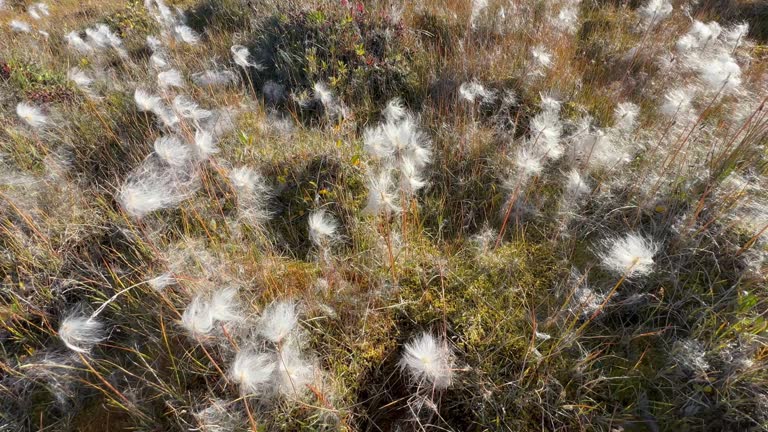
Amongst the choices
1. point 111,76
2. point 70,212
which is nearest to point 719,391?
point 70,212

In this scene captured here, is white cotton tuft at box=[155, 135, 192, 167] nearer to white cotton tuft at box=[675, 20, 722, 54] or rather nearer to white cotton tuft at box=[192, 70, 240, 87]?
white cotton tuft at box=[192, 70, 240, 87]

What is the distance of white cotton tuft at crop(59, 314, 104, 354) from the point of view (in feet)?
5.38

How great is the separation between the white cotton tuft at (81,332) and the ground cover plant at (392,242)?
0.8 inches

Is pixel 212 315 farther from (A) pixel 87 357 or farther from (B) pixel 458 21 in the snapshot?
(B) pixel 458 21

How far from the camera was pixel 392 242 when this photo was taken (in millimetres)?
2355

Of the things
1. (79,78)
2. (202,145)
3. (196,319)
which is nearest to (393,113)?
(202,145)

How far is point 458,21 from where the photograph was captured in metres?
4.32

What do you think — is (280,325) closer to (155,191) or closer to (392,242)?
(392,242)

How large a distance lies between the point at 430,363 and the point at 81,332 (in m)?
1.65

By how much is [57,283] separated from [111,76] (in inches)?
111

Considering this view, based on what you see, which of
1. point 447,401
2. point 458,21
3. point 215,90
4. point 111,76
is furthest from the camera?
point 458,21

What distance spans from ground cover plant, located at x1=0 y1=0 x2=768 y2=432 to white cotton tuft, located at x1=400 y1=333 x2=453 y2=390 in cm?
1

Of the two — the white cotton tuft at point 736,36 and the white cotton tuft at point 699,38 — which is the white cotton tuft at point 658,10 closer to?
the white cotton tuft at point 699,38

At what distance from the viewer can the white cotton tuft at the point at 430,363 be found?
1.57 meters
